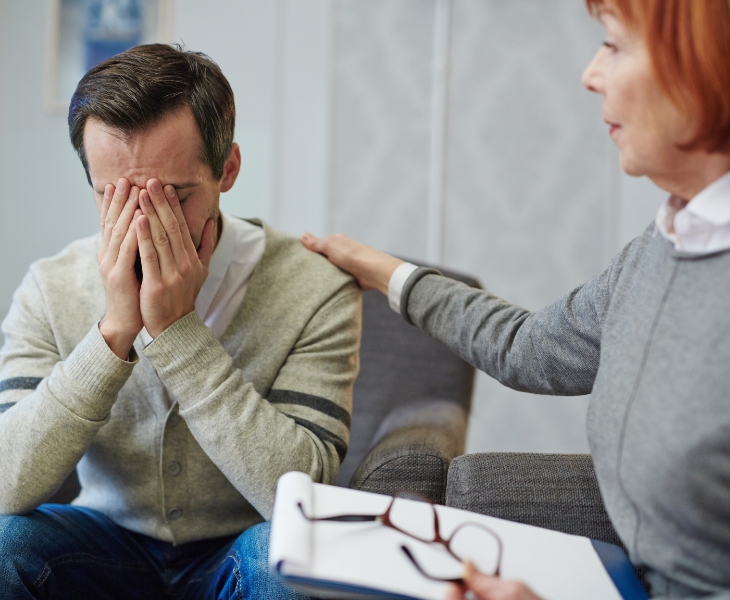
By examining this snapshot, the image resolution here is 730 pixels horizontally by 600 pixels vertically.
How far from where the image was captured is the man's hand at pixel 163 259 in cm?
105

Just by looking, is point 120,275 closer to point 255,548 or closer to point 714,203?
point 255,548

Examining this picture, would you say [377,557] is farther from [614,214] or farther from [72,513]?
[614,214]

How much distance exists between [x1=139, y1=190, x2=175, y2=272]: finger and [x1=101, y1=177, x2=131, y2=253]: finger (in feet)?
0.09

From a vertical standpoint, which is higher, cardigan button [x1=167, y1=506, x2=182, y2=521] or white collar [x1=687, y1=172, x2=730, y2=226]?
white collar [x1=687, y1=172, x2=730, y2=226]

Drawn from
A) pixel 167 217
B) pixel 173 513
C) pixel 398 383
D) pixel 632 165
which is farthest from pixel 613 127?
pixel 398 383

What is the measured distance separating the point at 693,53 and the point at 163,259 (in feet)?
2.38

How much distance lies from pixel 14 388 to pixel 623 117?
961 millimetres

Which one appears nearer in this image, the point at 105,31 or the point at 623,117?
the point at 623,117

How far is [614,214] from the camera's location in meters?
2.58

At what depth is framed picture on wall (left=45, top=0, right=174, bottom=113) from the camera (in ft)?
8.54

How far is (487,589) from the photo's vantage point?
26.7 inches

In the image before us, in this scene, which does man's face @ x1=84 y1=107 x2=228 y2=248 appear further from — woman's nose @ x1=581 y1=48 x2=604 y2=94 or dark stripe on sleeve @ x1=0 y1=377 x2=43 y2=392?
woman's nose @ x1=581 y1=48 x2=604 y2=94

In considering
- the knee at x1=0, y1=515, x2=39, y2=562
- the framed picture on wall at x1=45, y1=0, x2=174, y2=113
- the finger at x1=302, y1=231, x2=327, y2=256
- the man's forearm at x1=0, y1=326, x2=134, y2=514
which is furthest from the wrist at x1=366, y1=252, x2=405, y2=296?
the framed picture on wall at x1=45, y1=0, x2=174, y2=113

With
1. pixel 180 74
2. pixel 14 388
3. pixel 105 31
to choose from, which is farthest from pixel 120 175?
pixel 105 31
